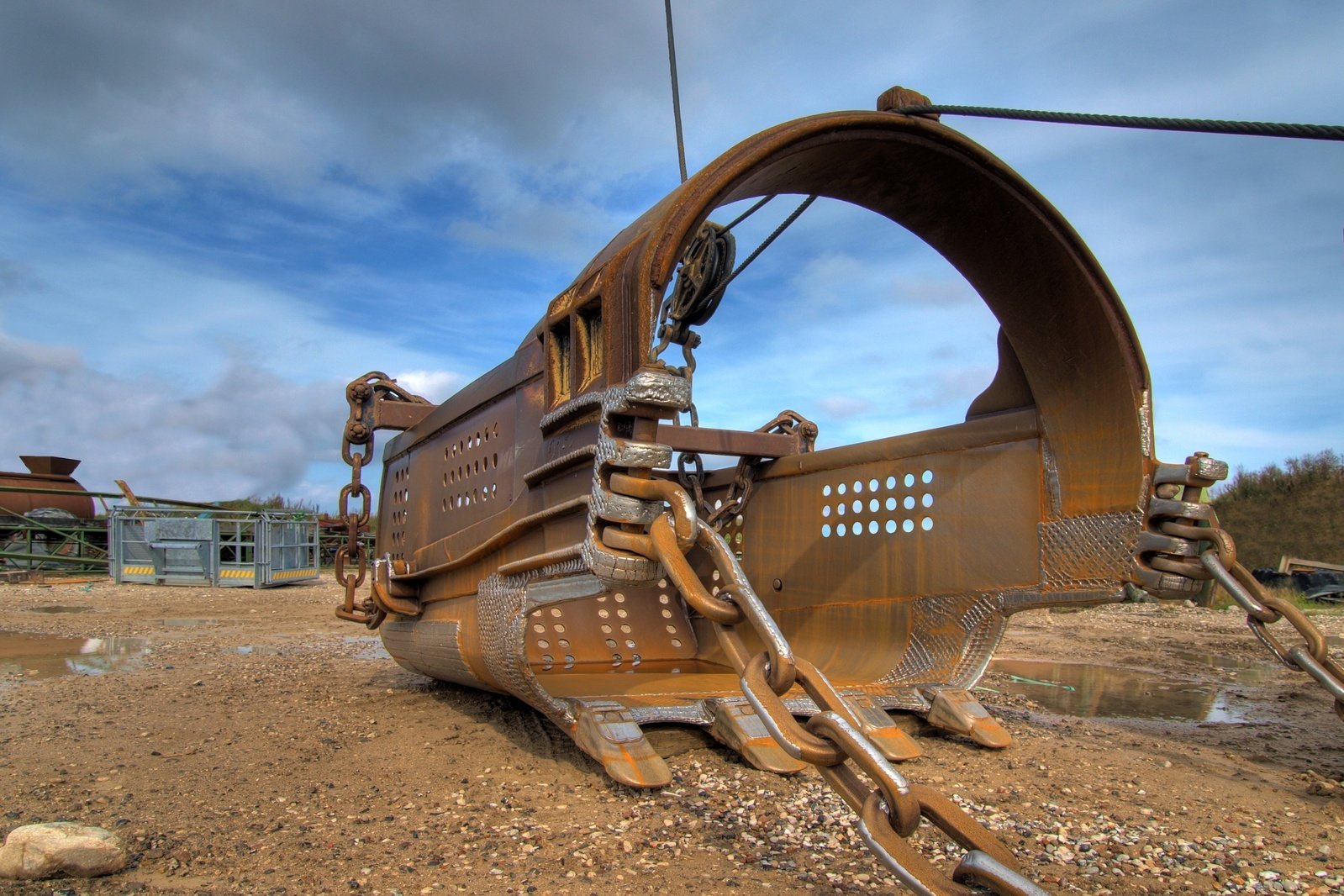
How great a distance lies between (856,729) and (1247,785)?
7.77 ft

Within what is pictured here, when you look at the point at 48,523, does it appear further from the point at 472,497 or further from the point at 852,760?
the point at 852,760

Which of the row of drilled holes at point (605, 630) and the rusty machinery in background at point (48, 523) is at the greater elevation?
the rusty machinery in background at point (48, 523)

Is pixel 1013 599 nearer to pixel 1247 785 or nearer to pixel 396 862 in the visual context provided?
pixel 1247 785

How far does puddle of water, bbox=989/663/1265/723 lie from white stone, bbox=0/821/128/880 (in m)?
4.39

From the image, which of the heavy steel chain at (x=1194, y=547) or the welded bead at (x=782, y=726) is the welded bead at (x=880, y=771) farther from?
the heavy steel chain at (x=1194, y=547)

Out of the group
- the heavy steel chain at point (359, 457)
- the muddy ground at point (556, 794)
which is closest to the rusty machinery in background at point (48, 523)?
the muddy ground at point (556, 794)

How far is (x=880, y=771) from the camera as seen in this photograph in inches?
67.0

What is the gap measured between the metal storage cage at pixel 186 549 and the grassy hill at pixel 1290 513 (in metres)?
20.3

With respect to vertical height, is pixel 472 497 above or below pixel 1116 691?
above

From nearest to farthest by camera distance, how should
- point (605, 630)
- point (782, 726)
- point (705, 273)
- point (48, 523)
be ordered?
point (782, 726) → point (705, 273) → point (605, 630) → point (48, 523)

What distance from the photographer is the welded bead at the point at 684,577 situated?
2158 mm

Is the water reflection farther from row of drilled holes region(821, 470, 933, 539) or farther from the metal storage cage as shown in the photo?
the metal storage cage

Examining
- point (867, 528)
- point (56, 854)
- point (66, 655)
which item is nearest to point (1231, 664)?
point (867, 528)

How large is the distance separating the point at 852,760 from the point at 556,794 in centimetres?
154
